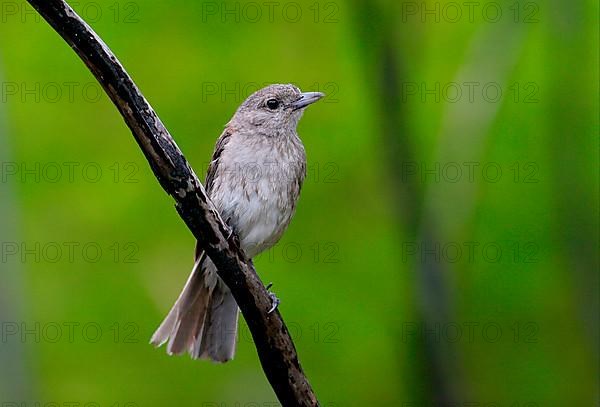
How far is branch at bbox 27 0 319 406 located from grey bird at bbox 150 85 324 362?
1.09 metres

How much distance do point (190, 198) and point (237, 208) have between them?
175cm

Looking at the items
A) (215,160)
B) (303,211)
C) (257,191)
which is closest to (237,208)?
(257,191)

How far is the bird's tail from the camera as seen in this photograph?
203 inches

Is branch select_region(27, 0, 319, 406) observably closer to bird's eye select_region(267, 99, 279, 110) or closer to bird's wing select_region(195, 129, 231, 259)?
bird's wing select_region(195, 129, 231, 259)

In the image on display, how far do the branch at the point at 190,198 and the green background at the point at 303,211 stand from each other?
4.46 ft

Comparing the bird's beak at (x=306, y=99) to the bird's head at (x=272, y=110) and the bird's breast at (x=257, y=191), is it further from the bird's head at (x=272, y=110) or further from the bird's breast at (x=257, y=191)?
the bird's breast at (x=257, y=191)

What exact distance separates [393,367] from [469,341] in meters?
0.45

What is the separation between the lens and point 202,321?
540cm

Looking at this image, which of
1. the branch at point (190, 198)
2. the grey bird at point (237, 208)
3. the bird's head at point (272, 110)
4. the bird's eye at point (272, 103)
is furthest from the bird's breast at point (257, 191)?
the branch at point (190, 198)

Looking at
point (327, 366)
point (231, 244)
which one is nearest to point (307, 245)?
point (327, 366)

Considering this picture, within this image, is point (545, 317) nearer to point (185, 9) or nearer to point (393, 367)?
point (393, 367)

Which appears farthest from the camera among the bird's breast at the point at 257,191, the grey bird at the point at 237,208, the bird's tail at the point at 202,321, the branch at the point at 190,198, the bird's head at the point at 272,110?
the bird's head at the point at 272,110

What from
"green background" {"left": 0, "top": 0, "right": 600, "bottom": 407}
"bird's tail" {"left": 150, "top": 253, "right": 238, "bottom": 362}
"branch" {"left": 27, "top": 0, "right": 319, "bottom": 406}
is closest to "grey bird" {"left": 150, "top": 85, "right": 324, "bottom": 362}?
"bird's tail" {"left": 150, "top": 253, "right": 238, "bottom": 362}

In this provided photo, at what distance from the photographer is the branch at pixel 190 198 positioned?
3.37 meters
